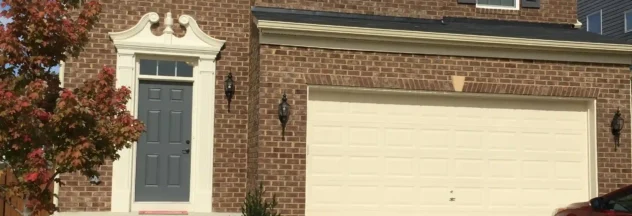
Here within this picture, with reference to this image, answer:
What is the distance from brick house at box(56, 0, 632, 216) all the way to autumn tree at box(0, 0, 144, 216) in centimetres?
384

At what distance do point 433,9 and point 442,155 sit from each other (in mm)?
2663

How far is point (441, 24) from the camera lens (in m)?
12.1

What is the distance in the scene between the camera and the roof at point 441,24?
36.4ft

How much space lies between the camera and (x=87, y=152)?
6586mm

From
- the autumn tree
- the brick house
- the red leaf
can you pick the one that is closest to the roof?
the brick house

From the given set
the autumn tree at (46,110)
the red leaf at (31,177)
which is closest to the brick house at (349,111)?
the autumn tree at (46,110)

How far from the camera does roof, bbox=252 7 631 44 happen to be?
11109 mm

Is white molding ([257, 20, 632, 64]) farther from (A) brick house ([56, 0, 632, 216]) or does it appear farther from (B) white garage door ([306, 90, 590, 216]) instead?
(B) white garage door ([306, 90, 590, 216])

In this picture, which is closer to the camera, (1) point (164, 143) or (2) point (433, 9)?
(1) point (164, 143)

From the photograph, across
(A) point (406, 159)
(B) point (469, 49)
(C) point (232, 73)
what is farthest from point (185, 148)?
(B) point (469, 49)

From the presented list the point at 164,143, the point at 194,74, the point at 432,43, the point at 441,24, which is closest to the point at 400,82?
the point at 432,43

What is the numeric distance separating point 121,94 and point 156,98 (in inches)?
181

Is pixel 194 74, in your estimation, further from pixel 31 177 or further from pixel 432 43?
pixel 31 177

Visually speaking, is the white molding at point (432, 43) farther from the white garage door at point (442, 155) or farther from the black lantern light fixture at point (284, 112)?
the black lantern light fixture at point (284, 112)
